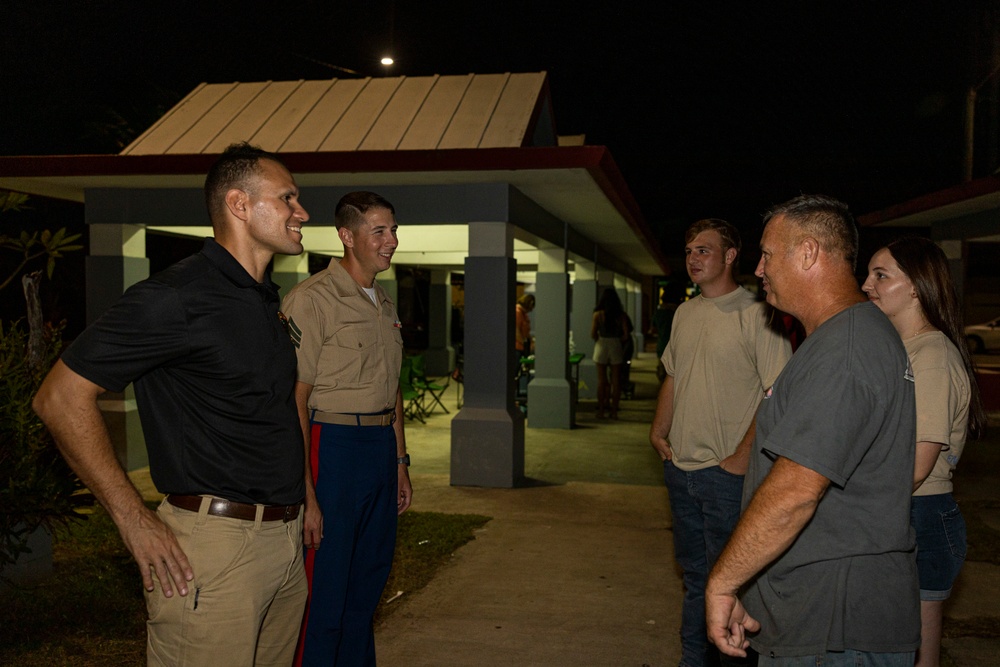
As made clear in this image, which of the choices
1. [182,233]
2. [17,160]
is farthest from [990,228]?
[17,160]

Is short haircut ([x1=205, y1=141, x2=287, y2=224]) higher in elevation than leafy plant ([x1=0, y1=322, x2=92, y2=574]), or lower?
higher

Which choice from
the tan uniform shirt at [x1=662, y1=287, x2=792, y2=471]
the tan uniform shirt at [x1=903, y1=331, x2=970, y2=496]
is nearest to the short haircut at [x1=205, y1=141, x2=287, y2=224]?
the tan uniform shirt at [x1=662, y1=287, x2=792, y2=471]

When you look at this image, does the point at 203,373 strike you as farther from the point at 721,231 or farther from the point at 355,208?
the point at 721,231

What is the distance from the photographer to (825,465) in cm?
194

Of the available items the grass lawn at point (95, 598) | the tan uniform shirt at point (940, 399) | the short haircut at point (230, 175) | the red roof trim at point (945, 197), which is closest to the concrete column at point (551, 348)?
the red roof trim at point (945, 197)

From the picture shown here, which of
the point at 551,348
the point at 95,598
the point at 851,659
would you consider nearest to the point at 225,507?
the point at 851,659

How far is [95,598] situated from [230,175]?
3.74 meters

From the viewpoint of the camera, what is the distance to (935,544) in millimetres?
3104

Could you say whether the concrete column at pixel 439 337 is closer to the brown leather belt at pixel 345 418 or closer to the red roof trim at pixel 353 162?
the red roof trim at pixel 353 162

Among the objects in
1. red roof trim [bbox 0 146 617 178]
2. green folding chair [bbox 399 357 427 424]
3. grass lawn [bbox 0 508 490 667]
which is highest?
red roof trim [bbox 0 146 617 178]

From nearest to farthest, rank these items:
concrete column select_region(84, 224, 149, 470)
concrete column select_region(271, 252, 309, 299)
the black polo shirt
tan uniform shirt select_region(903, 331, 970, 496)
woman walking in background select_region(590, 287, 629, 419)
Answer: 1. the black polo shirt
2. tan uniform shirt select_region(903, 331, 970, 496)
3. concrete column select_region(84, 224, 149, 470)
4. concrete column select_region(271, 252, 309, 299)
5. woman walking in background select_region(590, 287, 629, 419)

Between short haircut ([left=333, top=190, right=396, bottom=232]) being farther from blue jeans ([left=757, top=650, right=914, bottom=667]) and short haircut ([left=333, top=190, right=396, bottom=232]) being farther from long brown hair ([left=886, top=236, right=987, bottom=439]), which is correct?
blue jeans ([left=757, top=650, right=914, bottom=667])

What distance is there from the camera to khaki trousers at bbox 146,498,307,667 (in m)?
2.18

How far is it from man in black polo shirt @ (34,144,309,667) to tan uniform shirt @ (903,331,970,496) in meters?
2.23
